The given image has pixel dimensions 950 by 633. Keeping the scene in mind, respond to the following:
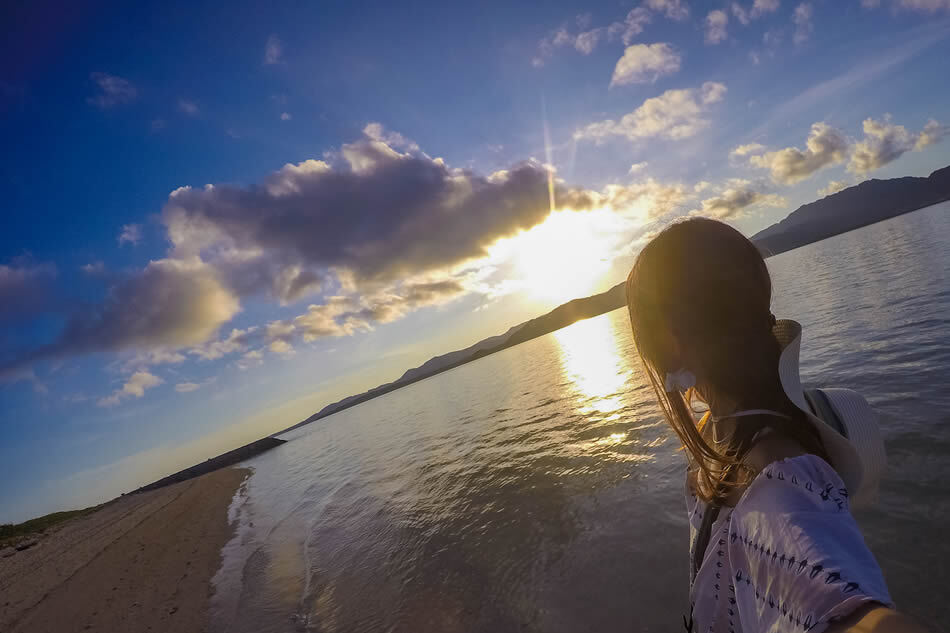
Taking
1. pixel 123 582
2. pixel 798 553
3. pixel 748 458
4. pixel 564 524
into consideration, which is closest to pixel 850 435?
pixel 748 458

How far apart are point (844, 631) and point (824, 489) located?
0.37m

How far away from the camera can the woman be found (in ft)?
3.51

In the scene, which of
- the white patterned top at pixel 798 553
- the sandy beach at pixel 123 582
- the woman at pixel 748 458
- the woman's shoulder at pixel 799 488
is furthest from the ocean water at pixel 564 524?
the woman's shoulder at pixel 799 488

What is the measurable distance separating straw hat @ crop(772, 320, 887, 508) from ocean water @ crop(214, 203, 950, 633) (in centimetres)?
491

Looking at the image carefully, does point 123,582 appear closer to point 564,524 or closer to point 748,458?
point 564,524

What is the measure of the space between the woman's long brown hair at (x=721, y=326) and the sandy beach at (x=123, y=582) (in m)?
12.0

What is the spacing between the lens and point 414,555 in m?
9.39

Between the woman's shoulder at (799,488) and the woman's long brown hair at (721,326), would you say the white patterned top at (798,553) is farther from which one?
the woman's long brown hair at (721,326)

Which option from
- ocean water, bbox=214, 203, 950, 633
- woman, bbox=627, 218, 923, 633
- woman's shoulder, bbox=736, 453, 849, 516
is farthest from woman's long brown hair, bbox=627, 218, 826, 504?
ocean water, bbox=214, 203, 950, 633

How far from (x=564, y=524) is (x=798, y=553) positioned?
820cm

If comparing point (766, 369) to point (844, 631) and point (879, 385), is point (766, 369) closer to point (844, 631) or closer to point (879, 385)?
point (844, 631)

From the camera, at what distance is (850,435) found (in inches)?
53.0

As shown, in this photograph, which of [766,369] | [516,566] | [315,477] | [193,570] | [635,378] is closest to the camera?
[766,369]

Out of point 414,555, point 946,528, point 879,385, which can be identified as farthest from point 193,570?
point 879,385
